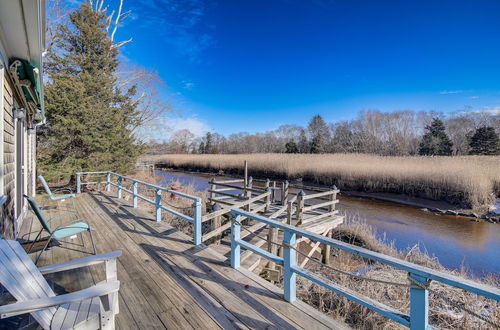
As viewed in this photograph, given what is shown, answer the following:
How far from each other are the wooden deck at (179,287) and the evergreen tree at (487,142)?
30.4 meters

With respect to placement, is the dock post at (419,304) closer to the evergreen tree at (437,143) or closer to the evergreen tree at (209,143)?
the evergreen tree at (437,143)

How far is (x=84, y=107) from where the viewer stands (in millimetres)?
9984

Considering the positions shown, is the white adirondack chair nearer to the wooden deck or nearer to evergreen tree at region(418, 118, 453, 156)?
the wooden deck

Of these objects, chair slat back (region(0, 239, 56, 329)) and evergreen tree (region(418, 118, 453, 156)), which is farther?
evergreen tree (region(418, 118, 453, 156))

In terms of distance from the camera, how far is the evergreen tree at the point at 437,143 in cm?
2575

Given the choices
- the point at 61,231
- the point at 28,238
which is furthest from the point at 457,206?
the point at 28,238

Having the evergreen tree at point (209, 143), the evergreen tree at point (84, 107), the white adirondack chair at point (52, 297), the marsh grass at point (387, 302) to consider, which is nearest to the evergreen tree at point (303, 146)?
the evergreen tree at point (209, 143)

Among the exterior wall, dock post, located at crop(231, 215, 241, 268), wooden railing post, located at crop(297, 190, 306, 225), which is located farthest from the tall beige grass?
the exterior wall

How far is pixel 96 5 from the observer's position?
1302 centimetres

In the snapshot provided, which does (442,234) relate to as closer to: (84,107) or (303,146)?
(84,107)

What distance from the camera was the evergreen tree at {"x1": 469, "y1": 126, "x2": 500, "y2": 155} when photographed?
73.7 ft

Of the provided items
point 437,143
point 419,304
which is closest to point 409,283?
point 419,304

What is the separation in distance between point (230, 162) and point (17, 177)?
63.0 feet

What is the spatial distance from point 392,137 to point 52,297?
3822 centimetres
